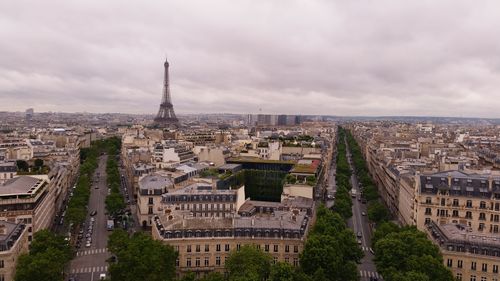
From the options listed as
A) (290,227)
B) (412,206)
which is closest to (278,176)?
(412,206)

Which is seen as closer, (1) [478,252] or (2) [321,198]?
(1) [478,252]

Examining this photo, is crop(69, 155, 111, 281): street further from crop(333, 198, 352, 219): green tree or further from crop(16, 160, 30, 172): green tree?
crop(333, 198, 352, 219): green tree

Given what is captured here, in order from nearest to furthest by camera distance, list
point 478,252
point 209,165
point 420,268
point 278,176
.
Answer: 1. point 420,268
2. point 478,252
3. point 278,176
4. point 209,165

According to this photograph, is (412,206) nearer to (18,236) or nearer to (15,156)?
(18,236)

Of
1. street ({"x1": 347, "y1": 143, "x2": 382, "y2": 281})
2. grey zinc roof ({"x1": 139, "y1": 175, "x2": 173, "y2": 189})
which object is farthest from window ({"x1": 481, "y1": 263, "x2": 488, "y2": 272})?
grey zinc roof ({"x1": 139, "y1": 175, "x2": 173, "y2": 189})

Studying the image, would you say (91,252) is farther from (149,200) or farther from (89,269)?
(149,200)

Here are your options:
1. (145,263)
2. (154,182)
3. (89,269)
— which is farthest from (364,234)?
(89,269)
